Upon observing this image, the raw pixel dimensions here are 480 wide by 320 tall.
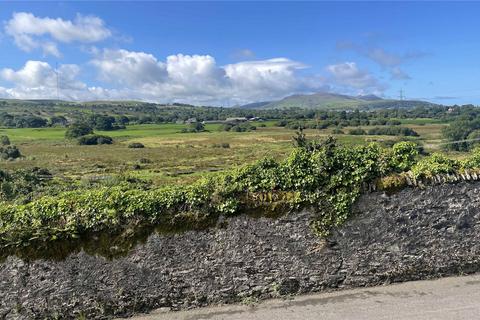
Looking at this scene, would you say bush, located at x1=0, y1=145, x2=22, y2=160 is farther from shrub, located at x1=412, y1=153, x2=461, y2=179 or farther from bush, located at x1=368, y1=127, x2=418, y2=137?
shrub, located at x1=412, y1=153, x2=461, y2=179

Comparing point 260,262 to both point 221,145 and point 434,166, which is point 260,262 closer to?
point 434,166

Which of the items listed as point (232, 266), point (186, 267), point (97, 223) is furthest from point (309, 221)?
point (97, 223)

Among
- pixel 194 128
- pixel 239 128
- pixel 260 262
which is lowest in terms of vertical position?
pixel 194 128

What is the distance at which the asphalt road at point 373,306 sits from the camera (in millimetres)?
7309

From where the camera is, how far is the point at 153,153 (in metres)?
112

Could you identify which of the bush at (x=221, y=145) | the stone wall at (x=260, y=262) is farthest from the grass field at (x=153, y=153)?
the stone wall at (x=260, y=262)

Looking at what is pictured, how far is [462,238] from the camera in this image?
8719mm

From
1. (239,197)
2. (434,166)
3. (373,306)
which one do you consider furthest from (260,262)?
(434,166)

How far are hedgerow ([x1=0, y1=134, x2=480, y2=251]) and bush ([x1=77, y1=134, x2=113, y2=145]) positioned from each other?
143 meters

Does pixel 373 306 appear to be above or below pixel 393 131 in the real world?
above

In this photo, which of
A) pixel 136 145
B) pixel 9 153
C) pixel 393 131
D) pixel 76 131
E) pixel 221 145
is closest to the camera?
pixel 9 153

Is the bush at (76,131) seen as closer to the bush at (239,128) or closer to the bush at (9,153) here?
the bush at (9,153)

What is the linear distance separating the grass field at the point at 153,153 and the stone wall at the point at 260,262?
178ft

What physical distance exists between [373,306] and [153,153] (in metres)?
108
